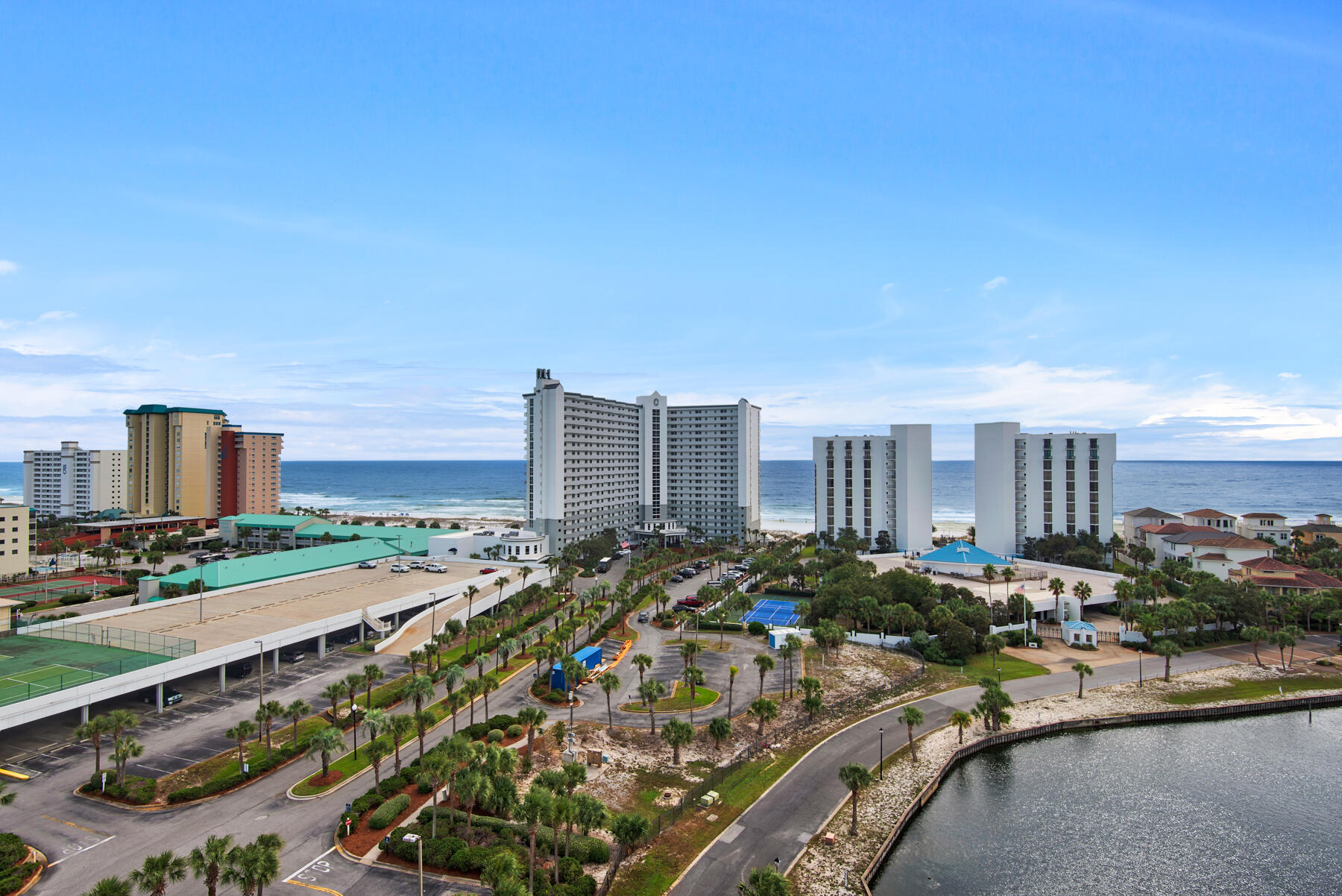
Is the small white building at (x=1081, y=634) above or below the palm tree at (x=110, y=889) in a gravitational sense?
below

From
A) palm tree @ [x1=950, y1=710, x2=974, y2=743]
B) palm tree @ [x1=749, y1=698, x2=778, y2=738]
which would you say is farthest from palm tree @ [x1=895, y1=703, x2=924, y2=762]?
palm tree @ [x1=749, y1=698, x2=778, y2=738]

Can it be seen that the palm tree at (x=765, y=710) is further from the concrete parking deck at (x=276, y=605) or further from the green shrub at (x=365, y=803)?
the concrete parking deck at (x=276, y=605)

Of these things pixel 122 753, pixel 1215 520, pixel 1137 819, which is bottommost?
pixel 1137 819

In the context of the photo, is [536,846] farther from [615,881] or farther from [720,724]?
[720,724]

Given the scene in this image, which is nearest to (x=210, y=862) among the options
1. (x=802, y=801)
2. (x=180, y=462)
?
(x=802, y=801)

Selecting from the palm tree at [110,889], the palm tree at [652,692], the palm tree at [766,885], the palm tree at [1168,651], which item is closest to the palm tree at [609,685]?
the palm tree at [652,692]

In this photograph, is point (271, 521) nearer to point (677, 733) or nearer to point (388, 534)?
point (388, 534)
